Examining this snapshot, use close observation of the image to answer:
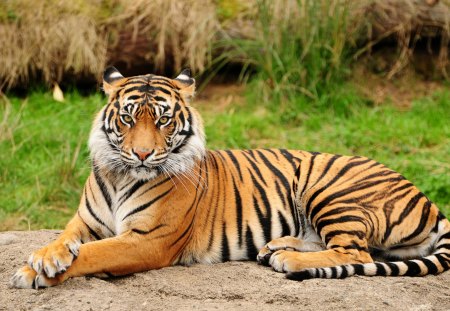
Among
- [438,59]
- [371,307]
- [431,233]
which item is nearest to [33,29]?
[438,59]

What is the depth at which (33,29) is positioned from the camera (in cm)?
802

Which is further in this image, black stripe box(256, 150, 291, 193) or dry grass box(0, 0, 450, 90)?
dry grass box(0, 0, 450, 90)

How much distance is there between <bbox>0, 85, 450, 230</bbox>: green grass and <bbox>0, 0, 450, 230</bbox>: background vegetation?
2cm

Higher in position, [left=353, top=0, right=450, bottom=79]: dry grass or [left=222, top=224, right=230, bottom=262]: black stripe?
[left=353, top=0, right=450, bottom=79]: dry grass

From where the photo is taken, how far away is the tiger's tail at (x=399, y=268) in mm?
4188

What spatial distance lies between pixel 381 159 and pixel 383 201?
7.80ft

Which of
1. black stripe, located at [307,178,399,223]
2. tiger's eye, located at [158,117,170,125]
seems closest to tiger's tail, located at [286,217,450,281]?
black stripe, located at [307,178,399,223]

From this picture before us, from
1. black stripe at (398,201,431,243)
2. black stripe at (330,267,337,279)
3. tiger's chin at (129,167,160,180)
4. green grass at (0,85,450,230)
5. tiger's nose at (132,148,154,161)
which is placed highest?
tiger's nose at (132,148,154,161)

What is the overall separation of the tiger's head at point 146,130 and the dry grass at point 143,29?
353 centimetres

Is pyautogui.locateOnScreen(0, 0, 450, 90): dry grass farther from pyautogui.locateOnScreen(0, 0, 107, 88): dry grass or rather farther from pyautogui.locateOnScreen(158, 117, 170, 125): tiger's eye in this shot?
pyautogui.locateOnScreen(158, 117, 170, 125): tiger's eye

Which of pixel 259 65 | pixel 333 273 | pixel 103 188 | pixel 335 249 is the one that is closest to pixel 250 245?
pixel 335 249

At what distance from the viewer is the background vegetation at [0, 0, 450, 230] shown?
24.3 feet

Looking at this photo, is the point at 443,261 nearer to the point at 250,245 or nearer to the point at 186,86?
the point at 250,245

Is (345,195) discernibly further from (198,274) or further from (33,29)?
(33,29)
